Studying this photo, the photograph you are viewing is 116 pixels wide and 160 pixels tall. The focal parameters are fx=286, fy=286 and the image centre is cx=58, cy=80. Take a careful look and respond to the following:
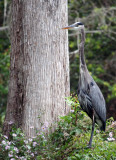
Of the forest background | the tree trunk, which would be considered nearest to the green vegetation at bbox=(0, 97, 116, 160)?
the tree trunk

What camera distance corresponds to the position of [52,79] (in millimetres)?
4586

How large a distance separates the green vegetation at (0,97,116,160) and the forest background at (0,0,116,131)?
4827 mm

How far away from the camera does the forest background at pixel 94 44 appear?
9320 millimetres

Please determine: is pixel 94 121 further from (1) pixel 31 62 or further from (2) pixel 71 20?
(2) pixel 71 20

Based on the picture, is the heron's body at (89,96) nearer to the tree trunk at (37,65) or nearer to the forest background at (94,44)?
the tree trunk at (37,65)

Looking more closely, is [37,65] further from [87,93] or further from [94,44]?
[94,44]

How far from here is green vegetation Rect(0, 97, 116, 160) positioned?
12.9 feet

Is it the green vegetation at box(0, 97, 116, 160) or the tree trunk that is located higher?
the tree trunk

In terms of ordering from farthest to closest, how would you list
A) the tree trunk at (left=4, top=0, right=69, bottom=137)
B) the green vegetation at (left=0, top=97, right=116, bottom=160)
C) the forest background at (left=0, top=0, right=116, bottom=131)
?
1. the forest background at (left=0, top=0, right=116, bottom=131)
2. the tree trunk at (left=4, top=0, right=69, bottom=137)
3. the green vegetation at (left=0, top=97, right=116, bottom=160)

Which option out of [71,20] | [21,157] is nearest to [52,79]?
[21,157]

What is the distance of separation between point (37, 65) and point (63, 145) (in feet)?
4.27

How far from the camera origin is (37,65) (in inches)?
178

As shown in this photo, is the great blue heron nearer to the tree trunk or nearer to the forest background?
the tree trunk

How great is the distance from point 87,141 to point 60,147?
19.9 inches
